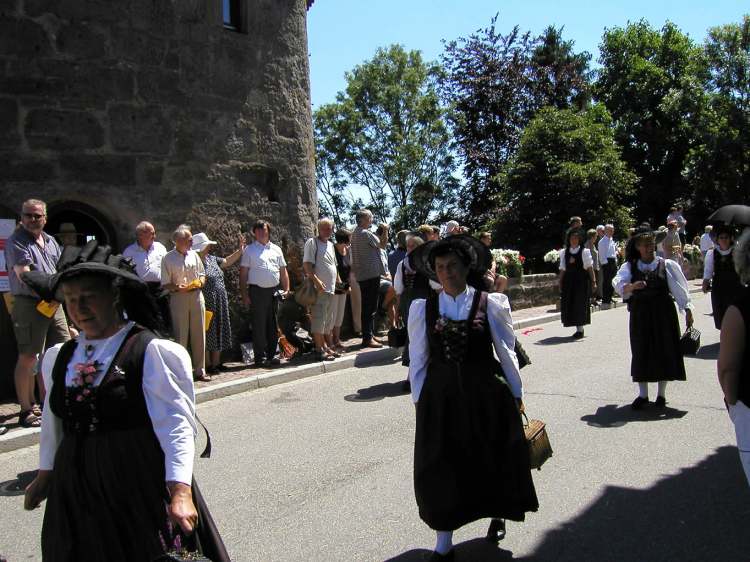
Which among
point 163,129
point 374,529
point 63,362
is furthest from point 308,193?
point 63,362

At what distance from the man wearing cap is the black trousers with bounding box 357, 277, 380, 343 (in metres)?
5.20

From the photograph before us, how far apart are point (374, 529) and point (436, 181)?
3588cm

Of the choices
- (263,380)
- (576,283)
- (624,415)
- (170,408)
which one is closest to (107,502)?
(170,408)

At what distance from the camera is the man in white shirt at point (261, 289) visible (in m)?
9.79

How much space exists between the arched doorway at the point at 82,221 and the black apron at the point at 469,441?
6.66 m

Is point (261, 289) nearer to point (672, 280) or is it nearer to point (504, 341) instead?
point (672, 280)

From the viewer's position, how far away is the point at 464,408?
387 centimetres

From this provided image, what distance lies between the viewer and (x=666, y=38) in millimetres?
41312

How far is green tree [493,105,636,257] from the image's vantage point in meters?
22.3

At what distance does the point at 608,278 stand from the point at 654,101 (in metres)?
26.9

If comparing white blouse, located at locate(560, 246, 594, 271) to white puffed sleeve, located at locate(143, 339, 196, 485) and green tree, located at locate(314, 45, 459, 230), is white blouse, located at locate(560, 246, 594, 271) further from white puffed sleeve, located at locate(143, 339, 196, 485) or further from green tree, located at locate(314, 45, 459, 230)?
green tree, located at locate(314, 45, 459, 230)

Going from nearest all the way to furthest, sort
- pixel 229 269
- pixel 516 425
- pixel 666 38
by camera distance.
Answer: pixel 516 425, pixel 229 269, pixel 666 38

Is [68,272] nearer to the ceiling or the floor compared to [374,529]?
nearer to the ceiling

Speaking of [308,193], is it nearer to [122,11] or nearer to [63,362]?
[122,11]
